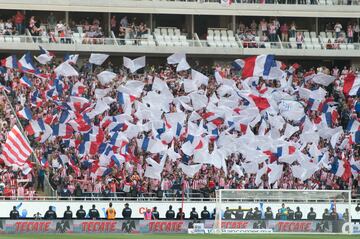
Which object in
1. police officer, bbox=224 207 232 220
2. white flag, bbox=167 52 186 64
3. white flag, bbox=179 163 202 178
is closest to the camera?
police officer, bbox=224 207 232 220

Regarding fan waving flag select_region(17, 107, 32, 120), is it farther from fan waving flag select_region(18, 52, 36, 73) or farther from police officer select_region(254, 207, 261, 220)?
police officer select_region(254, 207, 261, 220)

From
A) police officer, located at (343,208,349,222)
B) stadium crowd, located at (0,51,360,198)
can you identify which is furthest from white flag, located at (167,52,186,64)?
police officer, located at (343,208,349,222)

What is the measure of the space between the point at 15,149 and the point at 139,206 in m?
6.77

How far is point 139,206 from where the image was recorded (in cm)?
6644

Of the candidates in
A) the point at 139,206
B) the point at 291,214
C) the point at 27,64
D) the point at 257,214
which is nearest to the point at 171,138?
the point at 139,206

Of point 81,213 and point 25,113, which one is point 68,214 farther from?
point 25,113

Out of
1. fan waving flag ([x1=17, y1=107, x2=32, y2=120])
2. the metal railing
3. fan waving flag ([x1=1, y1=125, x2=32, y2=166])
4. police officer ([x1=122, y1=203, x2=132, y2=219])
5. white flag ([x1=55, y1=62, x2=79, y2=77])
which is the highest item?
the metal railing

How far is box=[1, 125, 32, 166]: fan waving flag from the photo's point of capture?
63153 millimetres

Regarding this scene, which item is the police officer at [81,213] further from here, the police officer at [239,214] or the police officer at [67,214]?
the police officer at [239,214]

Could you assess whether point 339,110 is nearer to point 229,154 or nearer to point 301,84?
point 301,84

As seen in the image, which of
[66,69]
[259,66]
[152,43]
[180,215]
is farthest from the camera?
[152,43]

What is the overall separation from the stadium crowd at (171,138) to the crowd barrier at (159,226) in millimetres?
4650

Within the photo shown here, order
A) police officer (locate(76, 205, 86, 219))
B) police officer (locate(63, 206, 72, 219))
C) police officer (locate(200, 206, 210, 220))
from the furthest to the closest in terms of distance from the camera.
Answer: police officer (locate(200, 206, 210, 220))
police officer (locate(76, 205, 86, 219))
police officer (locate(63, 206, 72, 219))

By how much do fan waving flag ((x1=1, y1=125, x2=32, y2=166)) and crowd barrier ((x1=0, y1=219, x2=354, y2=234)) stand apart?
12.8 feet
